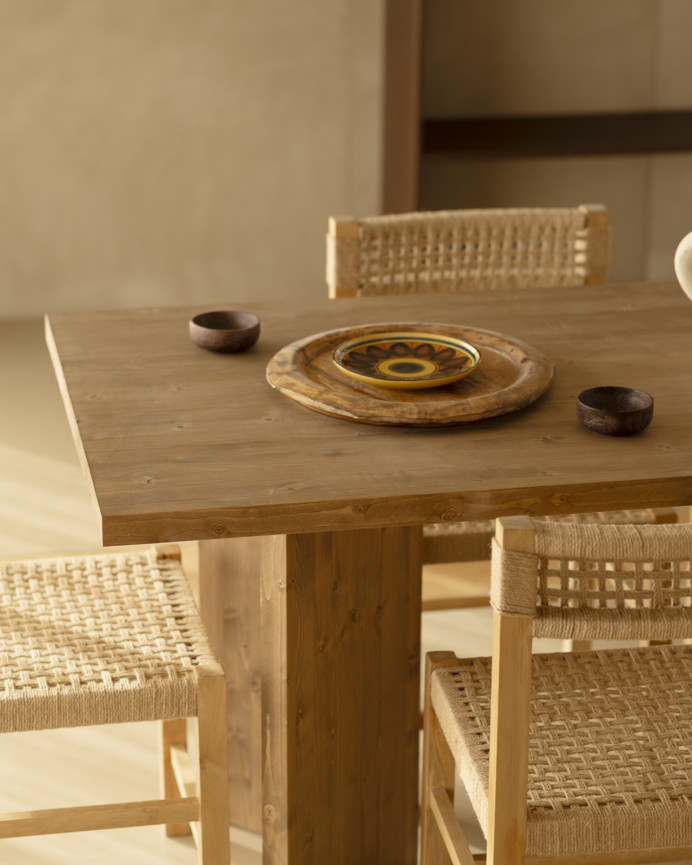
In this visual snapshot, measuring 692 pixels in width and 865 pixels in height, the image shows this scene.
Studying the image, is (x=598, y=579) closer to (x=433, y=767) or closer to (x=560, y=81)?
(x=433, y=767)

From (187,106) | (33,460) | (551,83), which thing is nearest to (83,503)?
(33,460)

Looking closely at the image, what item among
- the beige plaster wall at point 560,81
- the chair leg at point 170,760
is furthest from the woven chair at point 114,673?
the beige plaster wall at point 560,81

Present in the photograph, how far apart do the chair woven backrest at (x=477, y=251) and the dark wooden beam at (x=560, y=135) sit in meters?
1.70

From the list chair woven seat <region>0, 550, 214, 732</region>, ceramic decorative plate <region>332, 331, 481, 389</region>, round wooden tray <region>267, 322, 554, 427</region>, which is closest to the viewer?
chair woven seat <region>0, 550, 214, 732</region>

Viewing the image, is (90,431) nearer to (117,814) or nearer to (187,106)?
(117,814)

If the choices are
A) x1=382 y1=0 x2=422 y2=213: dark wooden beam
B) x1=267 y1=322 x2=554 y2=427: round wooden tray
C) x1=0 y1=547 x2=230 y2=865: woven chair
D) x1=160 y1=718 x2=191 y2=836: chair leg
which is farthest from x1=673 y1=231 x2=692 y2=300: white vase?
x1=382 y1=0 x2=422 y2=213: dark wooden beam

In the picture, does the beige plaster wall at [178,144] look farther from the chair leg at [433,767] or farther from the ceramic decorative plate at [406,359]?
the chair leg at [433,767]

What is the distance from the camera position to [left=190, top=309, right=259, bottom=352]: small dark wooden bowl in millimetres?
2018

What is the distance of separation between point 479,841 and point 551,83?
11.2ft

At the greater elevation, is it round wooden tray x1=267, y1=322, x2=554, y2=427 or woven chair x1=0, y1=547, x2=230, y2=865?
round wooden tray x1=267, y1=322, x2=554, y2=427

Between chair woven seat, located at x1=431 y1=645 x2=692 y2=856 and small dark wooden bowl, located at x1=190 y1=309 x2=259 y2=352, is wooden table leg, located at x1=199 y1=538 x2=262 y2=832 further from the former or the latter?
chair woven seat, located at x1=431 y1=645 x2=692 y2=856

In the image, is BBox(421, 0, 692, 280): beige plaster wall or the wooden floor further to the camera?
BBox(421, 0, 692, 280): beige plaster wall

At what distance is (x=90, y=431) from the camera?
5.73 feet

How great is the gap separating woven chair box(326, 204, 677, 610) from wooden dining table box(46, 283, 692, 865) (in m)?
0.27
